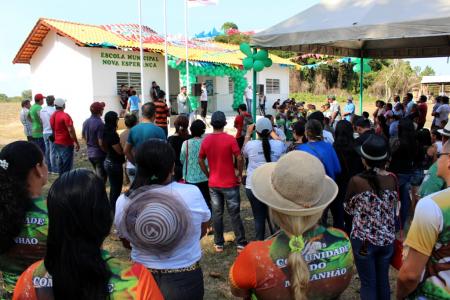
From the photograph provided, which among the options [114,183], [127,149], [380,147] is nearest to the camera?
[380,147]

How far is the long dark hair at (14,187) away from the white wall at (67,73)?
15.5 m

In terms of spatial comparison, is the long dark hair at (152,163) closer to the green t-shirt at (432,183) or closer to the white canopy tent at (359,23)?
the green t-shirt at (432,183)

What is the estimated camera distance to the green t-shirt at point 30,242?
2.07 m

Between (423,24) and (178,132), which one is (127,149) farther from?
(423,24)

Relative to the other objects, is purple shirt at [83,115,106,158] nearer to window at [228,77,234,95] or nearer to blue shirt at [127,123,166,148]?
blue shirt at [127,123,166,148]

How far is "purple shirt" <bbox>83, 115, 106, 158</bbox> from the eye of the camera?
6.16m

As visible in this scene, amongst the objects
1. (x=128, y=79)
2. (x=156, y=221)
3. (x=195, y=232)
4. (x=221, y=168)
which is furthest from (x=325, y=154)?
(x=128, y=79)

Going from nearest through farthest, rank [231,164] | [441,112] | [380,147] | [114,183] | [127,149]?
[380,147] → [231,164] → [127,149] → [114,183] → [441,112]

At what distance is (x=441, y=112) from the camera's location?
11.4 metres

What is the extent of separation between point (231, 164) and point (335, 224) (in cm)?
155

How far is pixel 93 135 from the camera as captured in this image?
619 centimetres

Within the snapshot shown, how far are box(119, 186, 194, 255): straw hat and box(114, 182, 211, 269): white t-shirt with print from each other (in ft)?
0.20

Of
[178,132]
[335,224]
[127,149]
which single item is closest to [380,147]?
[335,224]

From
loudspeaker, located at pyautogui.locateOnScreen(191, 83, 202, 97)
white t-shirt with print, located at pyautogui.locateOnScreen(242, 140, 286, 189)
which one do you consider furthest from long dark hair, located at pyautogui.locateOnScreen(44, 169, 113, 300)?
loudspeaker, located at pyautogui.locateOnScreen(191, 83, 202, 97)
